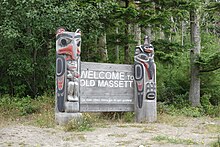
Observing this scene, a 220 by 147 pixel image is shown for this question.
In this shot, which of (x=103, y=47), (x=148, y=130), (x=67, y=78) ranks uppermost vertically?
(x=103, y=47)

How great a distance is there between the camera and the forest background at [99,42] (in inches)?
518

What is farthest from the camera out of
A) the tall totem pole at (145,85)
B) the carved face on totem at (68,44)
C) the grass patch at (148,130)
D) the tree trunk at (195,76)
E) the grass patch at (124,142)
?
the tree trunk at (195,76)

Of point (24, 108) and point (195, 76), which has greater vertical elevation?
point (195, 76)

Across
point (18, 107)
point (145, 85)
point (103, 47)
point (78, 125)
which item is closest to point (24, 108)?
point (18, 107)

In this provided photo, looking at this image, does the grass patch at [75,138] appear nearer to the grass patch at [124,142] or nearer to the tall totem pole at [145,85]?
the grass patch at [124,142]

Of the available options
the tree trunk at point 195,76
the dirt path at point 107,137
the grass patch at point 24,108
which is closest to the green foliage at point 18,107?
the grass patch at point 24,108

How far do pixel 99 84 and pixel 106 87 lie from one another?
0.84 feet

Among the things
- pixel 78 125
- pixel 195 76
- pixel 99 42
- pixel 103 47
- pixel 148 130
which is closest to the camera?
pixel 148 130

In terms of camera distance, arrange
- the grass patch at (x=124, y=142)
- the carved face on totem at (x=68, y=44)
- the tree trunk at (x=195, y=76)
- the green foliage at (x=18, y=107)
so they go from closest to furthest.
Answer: the grass patch at (x=124, y=142), the carved face on totem at (x=68, y=44), the green foliage at (x=18, y=107), the tree trunk at (x=195, y=76)

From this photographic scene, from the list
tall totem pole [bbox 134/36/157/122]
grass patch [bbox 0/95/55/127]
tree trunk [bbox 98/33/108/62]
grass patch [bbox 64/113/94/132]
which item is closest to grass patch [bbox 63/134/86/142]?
grass patch [bbox 64/113/94/132]

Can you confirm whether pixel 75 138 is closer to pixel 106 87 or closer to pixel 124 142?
pixel 124 142

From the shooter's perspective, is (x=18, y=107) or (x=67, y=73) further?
(x=18, y=107)

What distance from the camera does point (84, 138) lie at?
23.2 feet

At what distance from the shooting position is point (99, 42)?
1565 centimetres
